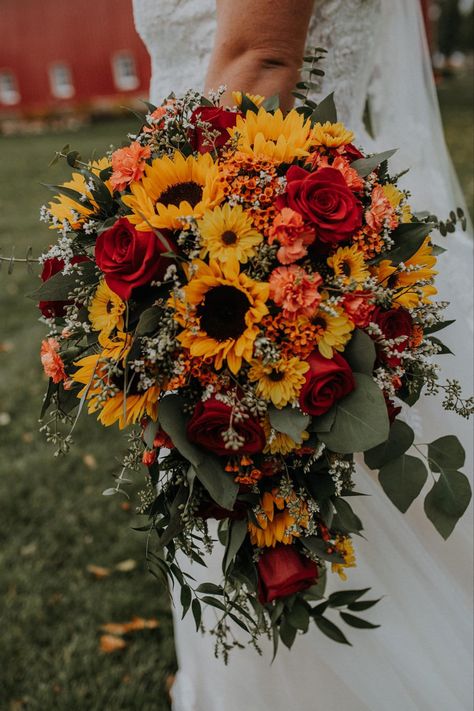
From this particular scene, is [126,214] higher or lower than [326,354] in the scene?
higher

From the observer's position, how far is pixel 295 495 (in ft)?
4.53

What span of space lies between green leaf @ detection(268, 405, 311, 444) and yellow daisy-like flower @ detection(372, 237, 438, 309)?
32cm

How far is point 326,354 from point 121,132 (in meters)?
18.8

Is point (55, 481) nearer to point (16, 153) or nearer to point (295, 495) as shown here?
point (295, 495)

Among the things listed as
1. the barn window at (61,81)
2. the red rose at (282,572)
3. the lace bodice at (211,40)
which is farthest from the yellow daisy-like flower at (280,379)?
the barn window at (61,81)

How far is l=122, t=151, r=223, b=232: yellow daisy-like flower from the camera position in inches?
50.9

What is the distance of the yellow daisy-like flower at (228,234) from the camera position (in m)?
1.24

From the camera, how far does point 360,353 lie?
129cm

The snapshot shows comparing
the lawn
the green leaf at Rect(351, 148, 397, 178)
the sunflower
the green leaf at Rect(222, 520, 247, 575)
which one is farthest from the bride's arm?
the lawn

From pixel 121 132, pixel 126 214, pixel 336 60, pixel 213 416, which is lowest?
pixel 121 132

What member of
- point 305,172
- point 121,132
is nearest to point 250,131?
point 305,172

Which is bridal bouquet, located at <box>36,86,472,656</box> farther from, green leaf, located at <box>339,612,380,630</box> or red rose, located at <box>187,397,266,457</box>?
green leaf, located at <box>339,612,380,630</box>

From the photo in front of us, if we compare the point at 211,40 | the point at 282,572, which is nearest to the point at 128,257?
the point at 282,572

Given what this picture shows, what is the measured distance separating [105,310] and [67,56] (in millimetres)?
25556
